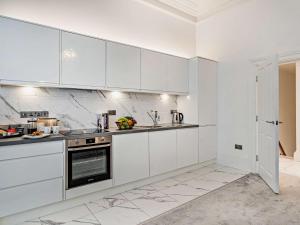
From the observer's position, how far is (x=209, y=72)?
4.11m

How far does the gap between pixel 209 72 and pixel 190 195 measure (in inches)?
99.1

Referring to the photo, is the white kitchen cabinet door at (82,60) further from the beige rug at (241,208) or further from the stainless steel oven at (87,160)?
the beige rug at (241,208)

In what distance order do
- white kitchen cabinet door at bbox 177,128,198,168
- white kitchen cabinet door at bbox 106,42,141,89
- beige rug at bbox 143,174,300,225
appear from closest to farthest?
1. beige rug at bbox 143,174,300,225
2. white kitchen cabinet door at bbox 106,42,141,89
3. white kitchen cabinet door at bbox 177,128,198,168

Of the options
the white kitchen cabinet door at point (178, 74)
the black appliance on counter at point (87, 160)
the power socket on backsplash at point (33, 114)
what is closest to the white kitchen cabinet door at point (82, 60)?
the power socket on backsplash at point (33, 114)

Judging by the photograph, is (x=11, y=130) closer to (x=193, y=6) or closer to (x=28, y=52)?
(x=28, y=52)

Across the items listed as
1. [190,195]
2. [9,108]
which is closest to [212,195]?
[190,195]

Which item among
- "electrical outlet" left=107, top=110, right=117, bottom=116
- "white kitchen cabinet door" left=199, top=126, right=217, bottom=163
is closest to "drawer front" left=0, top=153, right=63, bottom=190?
"electrical outlet" left=107, top=110, right=117, bottom=116

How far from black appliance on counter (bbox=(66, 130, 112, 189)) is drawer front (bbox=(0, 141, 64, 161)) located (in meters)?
0.13

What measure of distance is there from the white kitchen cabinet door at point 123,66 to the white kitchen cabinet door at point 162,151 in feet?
2.98

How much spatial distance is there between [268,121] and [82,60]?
288 centimetres

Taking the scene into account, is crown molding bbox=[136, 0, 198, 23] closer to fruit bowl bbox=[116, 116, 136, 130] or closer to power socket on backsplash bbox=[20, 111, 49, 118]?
fruit bowl bbox=[116, 116, 136, 130]

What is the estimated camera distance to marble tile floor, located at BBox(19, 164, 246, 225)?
2129 millimetres

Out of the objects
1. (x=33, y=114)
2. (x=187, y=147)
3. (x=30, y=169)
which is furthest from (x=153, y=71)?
(x=30, y=169)

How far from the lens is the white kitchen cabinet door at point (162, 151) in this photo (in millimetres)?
3160
